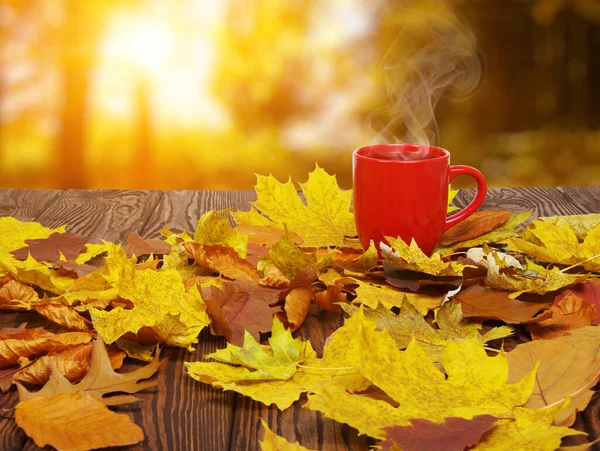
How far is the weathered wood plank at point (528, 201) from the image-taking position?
1163 mm

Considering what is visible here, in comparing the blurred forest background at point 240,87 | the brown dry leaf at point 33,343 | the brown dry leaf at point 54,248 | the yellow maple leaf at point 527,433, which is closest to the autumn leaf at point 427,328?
the yellow maple leaf at point 527,433

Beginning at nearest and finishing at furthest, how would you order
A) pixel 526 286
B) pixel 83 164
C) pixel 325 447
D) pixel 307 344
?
pixel 325 447
pixel 307 344
pixel 526 286
pixel 83 164

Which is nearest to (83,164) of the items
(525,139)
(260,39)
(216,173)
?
(216,173)

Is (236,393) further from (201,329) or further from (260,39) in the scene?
(260,39)

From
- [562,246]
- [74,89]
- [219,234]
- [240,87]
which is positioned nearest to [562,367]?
[562,246]

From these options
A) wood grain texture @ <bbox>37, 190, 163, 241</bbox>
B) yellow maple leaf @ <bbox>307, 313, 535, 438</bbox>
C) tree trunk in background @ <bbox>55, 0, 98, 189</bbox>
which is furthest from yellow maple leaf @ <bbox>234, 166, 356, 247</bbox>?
tree trunk in background @ <bbox>55, 0, 98, 189</bbox>

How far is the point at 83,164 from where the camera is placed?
366 cm

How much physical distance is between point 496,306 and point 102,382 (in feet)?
1.26

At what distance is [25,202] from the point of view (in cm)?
125

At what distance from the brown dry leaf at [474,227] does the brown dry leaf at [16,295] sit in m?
0.51

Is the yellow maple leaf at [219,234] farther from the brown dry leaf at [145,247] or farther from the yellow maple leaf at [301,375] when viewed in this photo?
the yellow maple leaf at [301,375]

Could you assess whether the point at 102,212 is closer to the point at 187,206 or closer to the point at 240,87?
the point at 187,206

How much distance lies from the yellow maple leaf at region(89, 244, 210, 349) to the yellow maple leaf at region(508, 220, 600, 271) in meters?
0.43

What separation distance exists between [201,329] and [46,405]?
0.57ft
